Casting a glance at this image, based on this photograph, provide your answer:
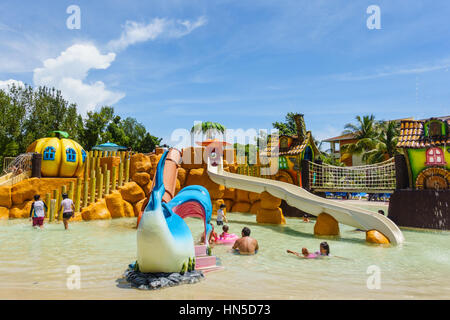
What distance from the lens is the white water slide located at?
9255 millimetres

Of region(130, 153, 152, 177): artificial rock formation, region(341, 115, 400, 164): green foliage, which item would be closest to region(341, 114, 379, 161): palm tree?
region(341, 115, 400, 164): green foliage

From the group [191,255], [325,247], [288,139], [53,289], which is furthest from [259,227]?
[53,289]

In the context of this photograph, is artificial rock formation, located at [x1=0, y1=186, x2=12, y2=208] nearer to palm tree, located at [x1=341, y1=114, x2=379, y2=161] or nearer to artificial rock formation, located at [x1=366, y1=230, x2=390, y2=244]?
artificial rock formation, located at [x1=366, y1=230, x2=390, y2=244]

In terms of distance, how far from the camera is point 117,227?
1129 centimetres

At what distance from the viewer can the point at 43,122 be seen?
27094mm

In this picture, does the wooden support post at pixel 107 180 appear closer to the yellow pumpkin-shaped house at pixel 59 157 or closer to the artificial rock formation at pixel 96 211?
the artificial rock formation at pixel 96 211

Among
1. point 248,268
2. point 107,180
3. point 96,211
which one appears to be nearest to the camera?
point 248,268

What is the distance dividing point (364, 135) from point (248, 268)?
93.7 feet

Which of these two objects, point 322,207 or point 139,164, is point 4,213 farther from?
point 322,207

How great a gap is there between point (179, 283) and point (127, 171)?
38.0ft

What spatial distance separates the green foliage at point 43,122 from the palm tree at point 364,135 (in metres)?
23.4

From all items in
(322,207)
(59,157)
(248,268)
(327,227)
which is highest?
Answer: (59,157)

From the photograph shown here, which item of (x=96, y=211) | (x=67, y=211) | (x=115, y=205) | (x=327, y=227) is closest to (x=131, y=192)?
(x=115, y=205)
